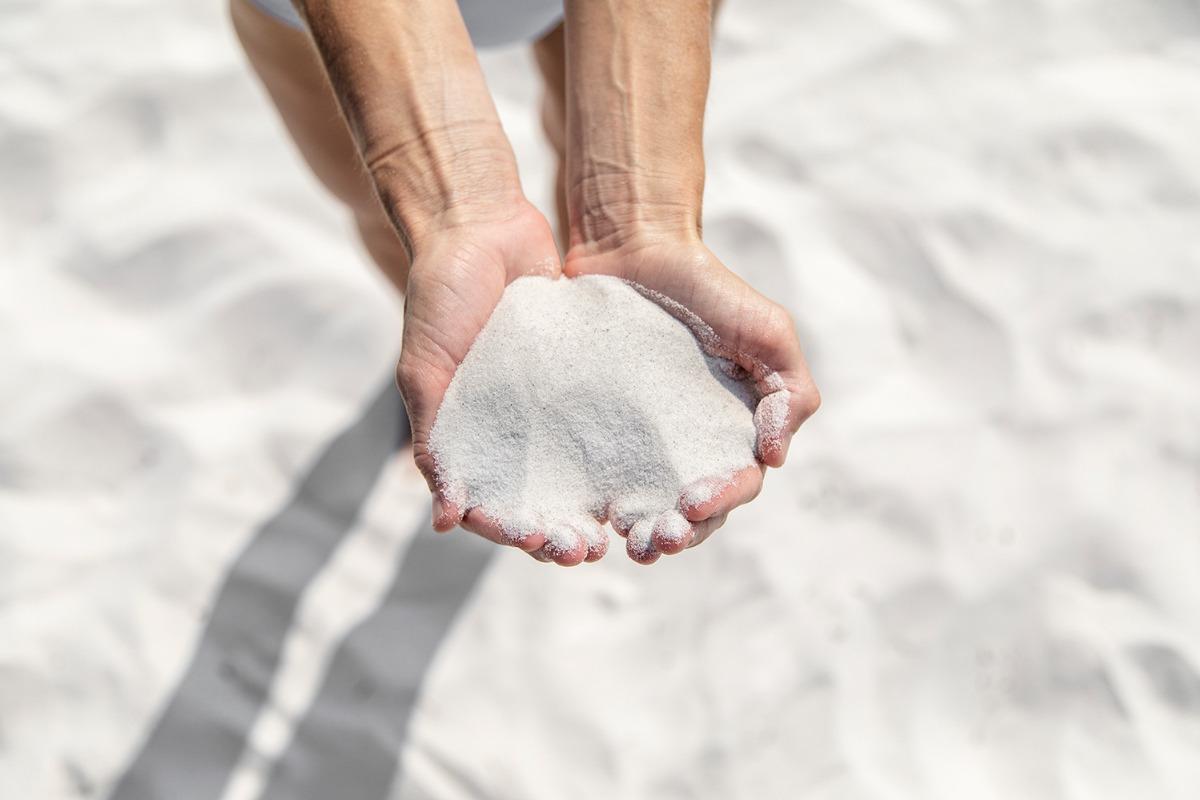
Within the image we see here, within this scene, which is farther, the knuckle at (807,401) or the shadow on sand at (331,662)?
the shadow on sand at (331,662)

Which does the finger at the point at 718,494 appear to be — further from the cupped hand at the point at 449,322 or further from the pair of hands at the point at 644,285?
the cupped hand at the point at 449,322

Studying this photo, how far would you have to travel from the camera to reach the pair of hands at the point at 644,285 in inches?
41.1

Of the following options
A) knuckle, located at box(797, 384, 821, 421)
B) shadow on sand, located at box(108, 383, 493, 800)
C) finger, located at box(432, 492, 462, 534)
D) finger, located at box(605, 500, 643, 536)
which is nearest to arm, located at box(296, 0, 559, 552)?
finger, located at box(432, 492, 462, 534)

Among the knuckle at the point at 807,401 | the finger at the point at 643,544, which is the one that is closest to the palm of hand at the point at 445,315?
the finger at the point at 643,544

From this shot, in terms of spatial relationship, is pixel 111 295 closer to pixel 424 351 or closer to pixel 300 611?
pixel 300 611

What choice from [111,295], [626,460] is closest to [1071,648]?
[626,460]

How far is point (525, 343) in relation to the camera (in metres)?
1.11

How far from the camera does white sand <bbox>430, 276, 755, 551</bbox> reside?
3.51 ft

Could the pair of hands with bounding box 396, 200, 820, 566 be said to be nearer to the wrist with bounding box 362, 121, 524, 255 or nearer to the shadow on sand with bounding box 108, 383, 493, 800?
the wrist with bounding box 362, 121, 524, 255

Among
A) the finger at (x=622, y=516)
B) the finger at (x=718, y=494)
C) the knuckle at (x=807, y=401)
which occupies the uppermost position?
the knuckle at (x=807, y=401)

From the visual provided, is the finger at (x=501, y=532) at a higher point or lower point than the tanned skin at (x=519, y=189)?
lower

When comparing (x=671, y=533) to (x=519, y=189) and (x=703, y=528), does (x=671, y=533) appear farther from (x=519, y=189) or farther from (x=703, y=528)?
(x=519, y=189)

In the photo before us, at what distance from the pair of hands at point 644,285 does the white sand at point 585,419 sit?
0.02 m

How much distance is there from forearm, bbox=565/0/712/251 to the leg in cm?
29
